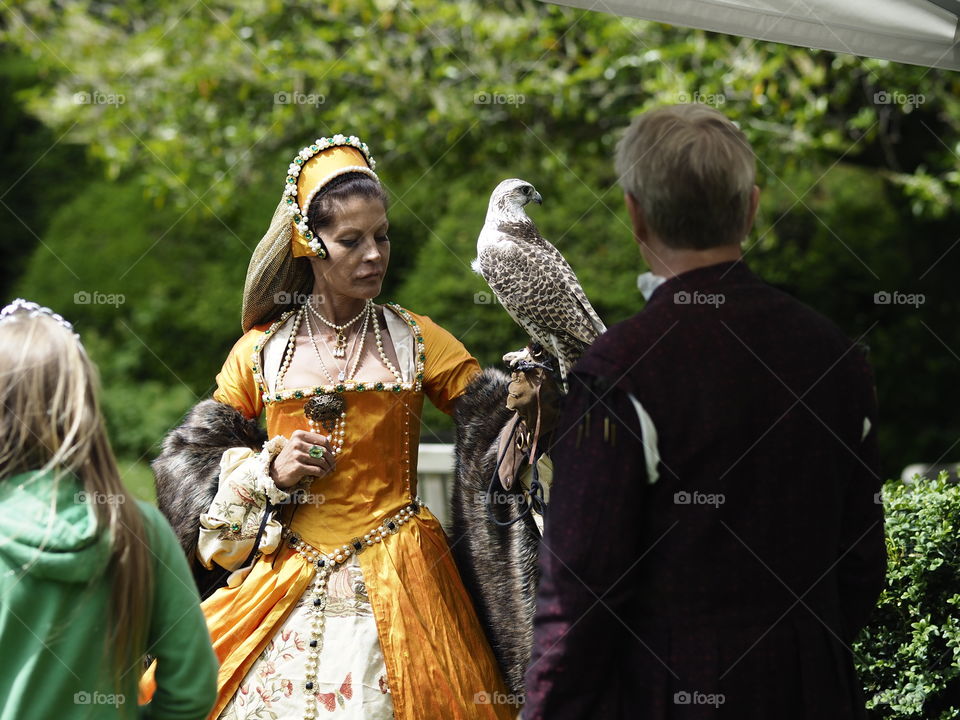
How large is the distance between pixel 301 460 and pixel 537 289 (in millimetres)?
669

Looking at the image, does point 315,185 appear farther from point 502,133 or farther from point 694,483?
point 502,133

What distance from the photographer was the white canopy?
8.95 ft

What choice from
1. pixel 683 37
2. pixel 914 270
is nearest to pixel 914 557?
pixel 683 37

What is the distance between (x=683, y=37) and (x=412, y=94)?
5.44 ft

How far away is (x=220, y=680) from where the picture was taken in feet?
7.92

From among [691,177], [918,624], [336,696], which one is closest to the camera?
[691,177]

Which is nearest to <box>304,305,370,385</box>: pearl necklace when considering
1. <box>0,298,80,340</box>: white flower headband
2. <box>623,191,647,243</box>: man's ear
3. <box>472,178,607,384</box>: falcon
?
<box>472,178,607,384</box>: falcon

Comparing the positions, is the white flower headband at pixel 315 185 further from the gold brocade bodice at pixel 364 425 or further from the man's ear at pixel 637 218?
the man's ear at pixel 637 218

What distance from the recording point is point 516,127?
6.65 m

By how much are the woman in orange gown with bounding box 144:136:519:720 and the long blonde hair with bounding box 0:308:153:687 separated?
723 millimetres

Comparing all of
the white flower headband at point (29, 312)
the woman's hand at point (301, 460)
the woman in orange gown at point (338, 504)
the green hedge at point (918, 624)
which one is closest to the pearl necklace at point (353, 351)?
the woman in orange gown at point (338, 504)

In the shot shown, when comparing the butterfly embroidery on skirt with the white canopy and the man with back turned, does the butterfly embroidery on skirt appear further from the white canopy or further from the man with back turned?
the white canopy

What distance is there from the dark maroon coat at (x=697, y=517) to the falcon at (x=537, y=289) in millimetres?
668

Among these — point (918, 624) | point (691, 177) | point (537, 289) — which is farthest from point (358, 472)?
point (918, 624)
